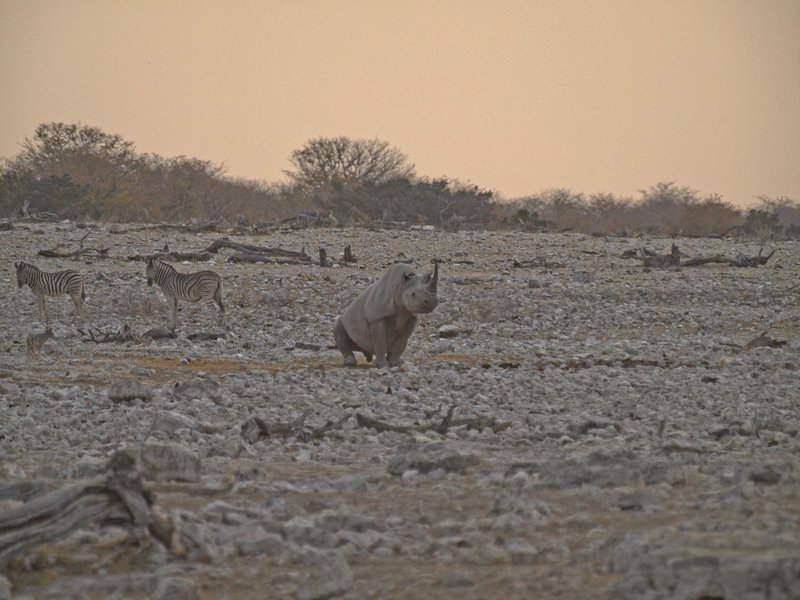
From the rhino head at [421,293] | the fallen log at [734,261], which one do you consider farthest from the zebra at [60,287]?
the fallen log at [734,261]

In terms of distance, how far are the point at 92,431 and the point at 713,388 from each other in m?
5.45

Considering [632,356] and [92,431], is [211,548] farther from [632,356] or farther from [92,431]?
[632,356]

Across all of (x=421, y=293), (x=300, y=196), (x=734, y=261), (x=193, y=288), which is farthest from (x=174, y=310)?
(x=300, y=196)

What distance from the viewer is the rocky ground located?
313 cm

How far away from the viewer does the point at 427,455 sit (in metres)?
5.06

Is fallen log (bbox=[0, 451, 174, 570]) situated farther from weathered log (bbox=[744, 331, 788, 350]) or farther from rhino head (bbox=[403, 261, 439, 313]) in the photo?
weathered log (bbox=[744, 331, 788, 350])

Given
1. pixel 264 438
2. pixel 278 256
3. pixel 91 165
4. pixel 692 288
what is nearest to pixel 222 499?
pixel 264 438

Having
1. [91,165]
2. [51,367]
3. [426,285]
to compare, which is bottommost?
[51,367]

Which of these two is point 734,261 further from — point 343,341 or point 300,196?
point 300,196

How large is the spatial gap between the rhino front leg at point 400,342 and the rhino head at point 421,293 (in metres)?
0.48

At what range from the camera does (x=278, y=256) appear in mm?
22531

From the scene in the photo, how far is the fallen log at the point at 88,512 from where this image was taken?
10.4ft

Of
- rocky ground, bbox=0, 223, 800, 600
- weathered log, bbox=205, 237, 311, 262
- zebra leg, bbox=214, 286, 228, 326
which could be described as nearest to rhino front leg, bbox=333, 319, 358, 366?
rocky ground, bbox=0, 223, 800, 600

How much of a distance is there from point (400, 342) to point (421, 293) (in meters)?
0.99
